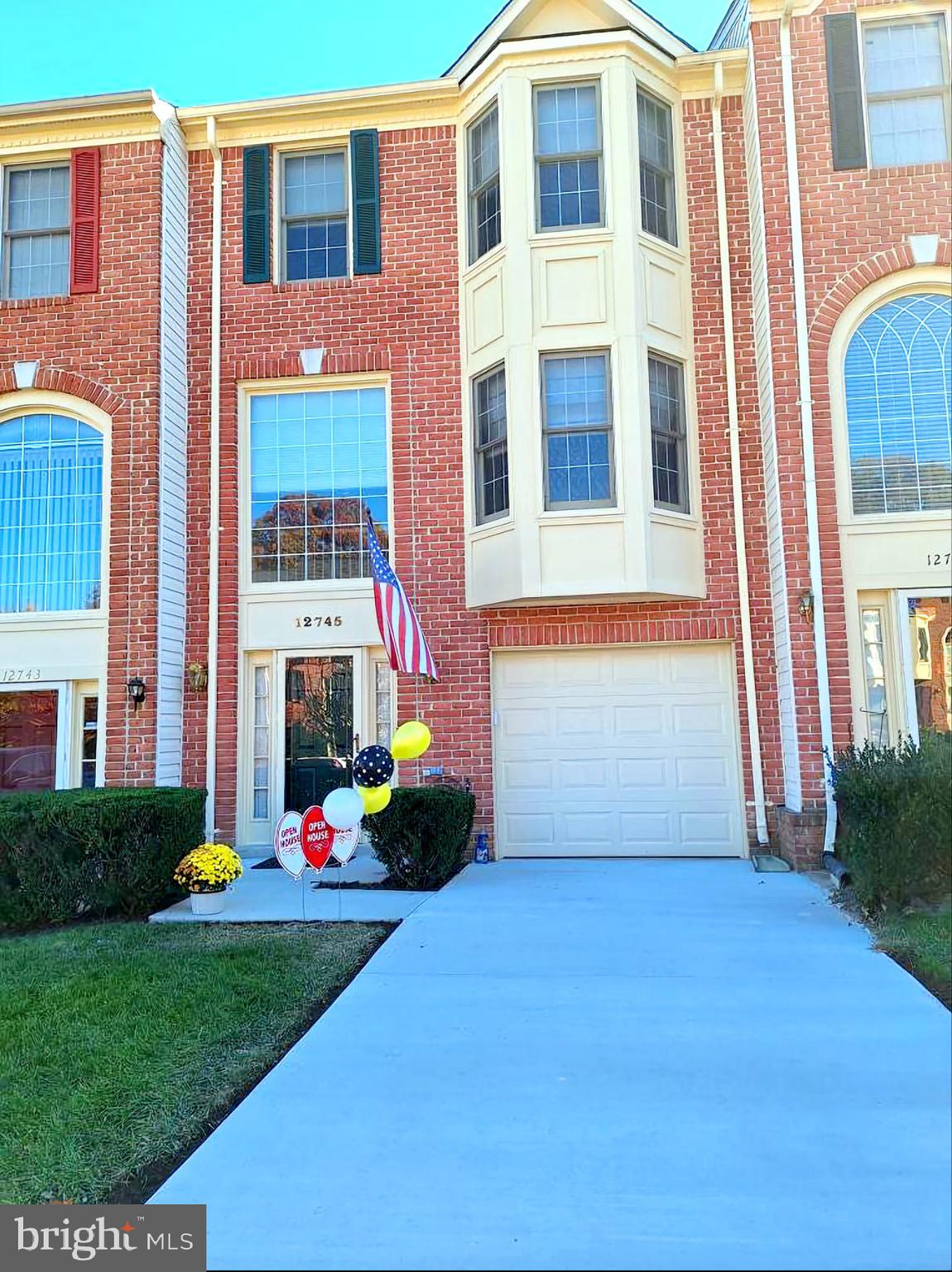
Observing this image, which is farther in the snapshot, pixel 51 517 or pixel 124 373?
pixel 51 517

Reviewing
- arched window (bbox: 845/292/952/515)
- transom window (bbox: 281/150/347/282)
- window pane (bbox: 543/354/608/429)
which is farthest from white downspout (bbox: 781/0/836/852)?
transom window (bbox: 281/150/347/282)

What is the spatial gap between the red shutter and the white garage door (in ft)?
21.6

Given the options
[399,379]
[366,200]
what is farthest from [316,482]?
[366,200]

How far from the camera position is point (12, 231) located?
10383mm

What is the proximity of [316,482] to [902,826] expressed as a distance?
703cm

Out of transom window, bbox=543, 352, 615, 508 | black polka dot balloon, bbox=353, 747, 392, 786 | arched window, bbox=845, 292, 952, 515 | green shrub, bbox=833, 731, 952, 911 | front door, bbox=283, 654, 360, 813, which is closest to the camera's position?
green shrub, bbox=833, 731, 952, 911

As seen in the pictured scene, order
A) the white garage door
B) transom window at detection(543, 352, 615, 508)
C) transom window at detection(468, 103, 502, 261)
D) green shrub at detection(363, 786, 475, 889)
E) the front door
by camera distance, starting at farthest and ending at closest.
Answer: the front door < transom window at detection(468, 103, 502, 261) < the white garage door < transom window at detection(543, 352, 615, 508) < green shrub at detection(363, 786, 475, 889)

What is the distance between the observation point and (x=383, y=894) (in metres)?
7.64

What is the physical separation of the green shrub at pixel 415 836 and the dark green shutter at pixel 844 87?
7.41 metres

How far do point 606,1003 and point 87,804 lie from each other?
4.67m

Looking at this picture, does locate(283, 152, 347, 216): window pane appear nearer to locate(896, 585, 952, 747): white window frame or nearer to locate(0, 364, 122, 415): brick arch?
locate(0, 364, 122, 415): brick arch

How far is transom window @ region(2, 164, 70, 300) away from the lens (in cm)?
1035

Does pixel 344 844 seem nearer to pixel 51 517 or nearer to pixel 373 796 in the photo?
pixel 373 796

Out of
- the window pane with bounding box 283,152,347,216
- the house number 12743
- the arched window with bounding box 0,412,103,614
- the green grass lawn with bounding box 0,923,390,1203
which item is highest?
the window pane with bounding box 283,152,347,216
